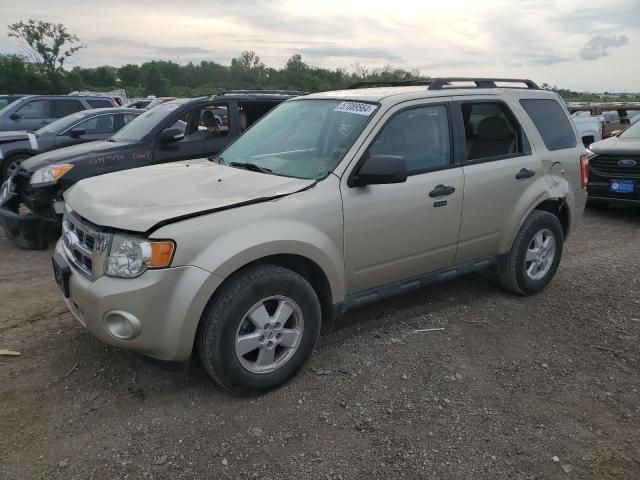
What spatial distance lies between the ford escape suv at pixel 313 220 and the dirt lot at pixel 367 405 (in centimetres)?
36

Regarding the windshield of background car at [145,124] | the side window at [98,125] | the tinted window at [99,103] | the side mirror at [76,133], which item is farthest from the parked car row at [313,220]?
the tinted window at [99,103]

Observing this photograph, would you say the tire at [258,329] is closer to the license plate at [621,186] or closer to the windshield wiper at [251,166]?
the windshield wiper at [251,166]

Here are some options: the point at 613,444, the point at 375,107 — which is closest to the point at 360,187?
the point at 375,107

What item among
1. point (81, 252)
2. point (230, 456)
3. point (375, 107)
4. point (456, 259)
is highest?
point (375, 107)

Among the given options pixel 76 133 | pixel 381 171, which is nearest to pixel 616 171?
pixel 381 171

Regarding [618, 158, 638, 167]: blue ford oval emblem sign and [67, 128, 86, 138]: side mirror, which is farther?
[67, 128, 86, 138]: side mirror

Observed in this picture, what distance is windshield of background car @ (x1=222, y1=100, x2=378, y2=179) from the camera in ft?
11.8

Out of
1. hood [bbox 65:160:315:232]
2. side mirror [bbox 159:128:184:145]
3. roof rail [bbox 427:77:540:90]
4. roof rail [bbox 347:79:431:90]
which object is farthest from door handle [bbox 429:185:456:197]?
side mirror [bbox 159:128:184:145]

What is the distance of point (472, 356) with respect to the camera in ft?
12.3

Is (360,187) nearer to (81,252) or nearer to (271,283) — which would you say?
(271,283)

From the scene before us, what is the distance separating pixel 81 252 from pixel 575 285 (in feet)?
14.2

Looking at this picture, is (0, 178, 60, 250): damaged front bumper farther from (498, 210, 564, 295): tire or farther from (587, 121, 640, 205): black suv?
(587, 121, 640, 205): black suv

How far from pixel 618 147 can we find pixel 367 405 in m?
6.80

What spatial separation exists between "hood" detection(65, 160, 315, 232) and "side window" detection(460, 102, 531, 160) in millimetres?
1615
